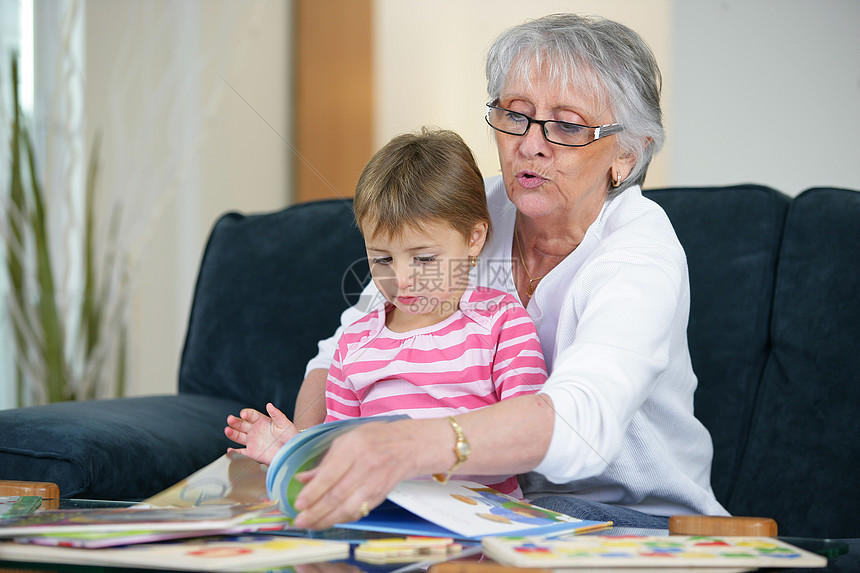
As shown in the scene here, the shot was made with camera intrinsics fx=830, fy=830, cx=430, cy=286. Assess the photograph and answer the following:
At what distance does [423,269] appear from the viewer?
1.18 meters

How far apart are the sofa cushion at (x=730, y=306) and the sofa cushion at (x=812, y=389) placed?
23 mm

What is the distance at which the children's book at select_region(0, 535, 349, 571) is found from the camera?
2.17ft

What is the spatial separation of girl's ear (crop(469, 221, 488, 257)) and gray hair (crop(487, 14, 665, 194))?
0.68 feet

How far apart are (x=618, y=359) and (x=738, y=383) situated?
0.67 meters

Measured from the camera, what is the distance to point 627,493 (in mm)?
1193

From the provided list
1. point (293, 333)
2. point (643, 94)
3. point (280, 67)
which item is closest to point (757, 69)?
point (643, 94)

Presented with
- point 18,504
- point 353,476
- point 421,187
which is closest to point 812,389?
point 421,187

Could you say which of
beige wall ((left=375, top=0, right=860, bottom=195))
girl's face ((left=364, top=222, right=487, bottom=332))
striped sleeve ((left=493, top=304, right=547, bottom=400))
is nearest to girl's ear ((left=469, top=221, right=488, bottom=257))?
girl's face ((left=364, top=222, right=487, bottom=332))

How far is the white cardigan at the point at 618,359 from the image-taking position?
88cm

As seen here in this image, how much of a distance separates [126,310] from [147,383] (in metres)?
0.55

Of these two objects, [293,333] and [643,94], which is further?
[293,333]

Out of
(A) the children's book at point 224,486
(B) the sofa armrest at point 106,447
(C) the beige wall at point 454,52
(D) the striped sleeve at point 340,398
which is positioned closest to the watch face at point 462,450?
(A) the children's book at point 224,486

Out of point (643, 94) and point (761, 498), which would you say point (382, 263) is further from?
point (761, 498)

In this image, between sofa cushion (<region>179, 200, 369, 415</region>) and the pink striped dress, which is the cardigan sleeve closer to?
the pink striped dress
